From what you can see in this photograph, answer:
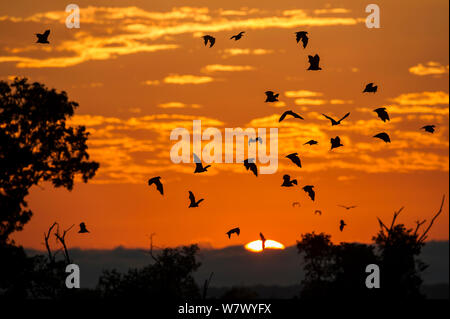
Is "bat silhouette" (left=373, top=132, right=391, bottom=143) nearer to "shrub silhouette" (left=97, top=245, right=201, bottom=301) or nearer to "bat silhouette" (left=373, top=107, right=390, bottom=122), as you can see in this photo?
"bat silhouette" (left=373, top=107, right=390, bottom=122)

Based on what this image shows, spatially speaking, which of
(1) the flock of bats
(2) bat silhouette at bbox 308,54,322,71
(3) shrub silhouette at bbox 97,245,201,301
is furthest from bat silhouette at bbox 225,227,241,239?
(3) shrub silhouette at bbox 97,245,201,301

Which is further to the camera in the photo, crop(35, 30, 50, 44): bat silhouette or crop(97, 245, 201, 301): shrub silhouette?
crop(97, 245, 201, 301): shrub silhouette

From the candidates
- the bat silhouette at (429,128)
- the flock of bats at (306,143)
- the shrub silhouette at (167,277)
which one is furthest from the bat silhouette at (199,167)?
the shrub silhouette at (167,277)

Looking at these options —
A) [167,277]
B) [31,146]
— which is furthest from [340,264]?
[31,146]

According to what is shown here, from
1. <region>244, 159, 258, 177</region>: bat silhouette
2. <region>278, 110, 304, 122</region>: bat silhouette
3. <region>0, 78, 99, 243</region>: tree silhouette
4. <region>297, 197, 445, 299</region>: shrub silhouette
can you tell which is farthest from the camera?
<region>297, 197, 445, 299</region>: shrub silhouette

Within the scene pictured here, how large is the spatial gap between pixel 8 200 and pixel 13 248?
3051mm

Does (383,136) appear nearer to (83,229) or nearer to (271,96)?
(271,96)

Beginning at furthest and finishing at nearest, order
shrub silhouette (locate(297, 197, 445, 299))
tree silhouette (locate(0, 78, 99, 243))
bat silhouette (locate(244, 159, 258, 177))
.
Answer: shrub silhouette (locate(297, 197, 445, 299))
tree silhouette (locate(0, 78, 99, 243))
bat silhouette (locate(244, 159, 258, 177))

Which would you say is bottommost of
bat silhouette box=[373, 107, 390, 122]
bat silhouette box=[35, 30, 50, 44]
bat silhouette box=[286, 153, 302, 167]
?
bat silhouette box=[286, 153, 302, 167]

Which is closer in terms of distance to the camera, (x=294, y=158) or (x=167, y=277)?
(x=294, y=158)

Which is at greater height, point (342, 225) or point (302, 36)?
point (302, 36)

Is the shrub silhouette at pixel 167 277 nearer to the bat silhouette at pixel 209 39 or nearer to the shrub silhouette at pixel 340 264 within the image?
the shrub silhouette at pixel 340 264

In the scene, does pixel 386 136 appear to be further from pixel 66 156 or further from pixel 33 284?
pixel 33 284

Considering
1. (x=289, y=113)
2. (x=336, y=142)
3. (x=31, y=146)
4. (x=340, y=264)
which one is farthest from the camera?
(x=340, y=264)
